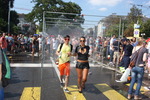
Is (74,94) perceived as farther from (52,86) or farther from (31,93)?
(31,93)

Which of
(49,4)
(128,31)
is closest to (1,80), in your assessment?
(49,4)

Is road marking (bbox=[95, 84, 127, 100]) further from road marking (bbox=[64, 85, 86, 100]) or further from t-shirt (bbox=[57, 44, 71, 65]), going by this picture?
t-shirt (bbox=[57, 44, 71, 65])

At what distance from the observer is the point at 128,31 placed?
4819 cm

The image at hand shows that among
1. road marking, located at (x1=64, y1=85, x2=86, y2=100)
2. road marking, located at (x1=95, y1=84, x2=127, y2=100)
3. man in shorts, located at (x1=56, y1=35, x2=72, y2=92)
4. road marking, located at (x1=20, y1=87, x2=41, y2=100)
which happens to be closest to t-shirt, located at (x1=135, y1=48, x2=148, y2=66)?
road marking, located at (x1=95, y1=84, x2=127, y2=100)

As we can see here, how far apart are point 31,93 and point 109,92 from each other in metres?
2.60

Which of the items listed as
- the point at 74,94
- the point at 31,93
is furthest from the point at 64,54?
the point at 31,93

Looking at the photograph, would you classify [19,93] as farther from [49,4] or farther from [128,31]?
[128,31]

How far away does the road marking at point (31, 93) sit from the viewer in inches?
208

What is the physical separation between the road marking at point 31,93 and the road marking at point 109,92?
2.16 meters

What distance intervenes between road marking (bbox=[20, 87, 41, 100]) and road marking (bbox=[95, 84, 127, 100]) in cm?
216

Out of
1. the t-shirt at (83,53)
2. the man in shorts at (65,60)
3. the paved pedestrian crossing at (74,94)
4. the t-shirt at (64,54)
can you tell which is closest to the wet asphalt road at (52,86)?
the paved pedestrian crossing at (74,94)

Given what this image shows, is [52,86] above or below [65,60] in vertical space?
below

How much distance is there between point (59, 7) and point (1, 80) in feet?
138

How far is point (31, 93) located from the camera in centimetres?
566
